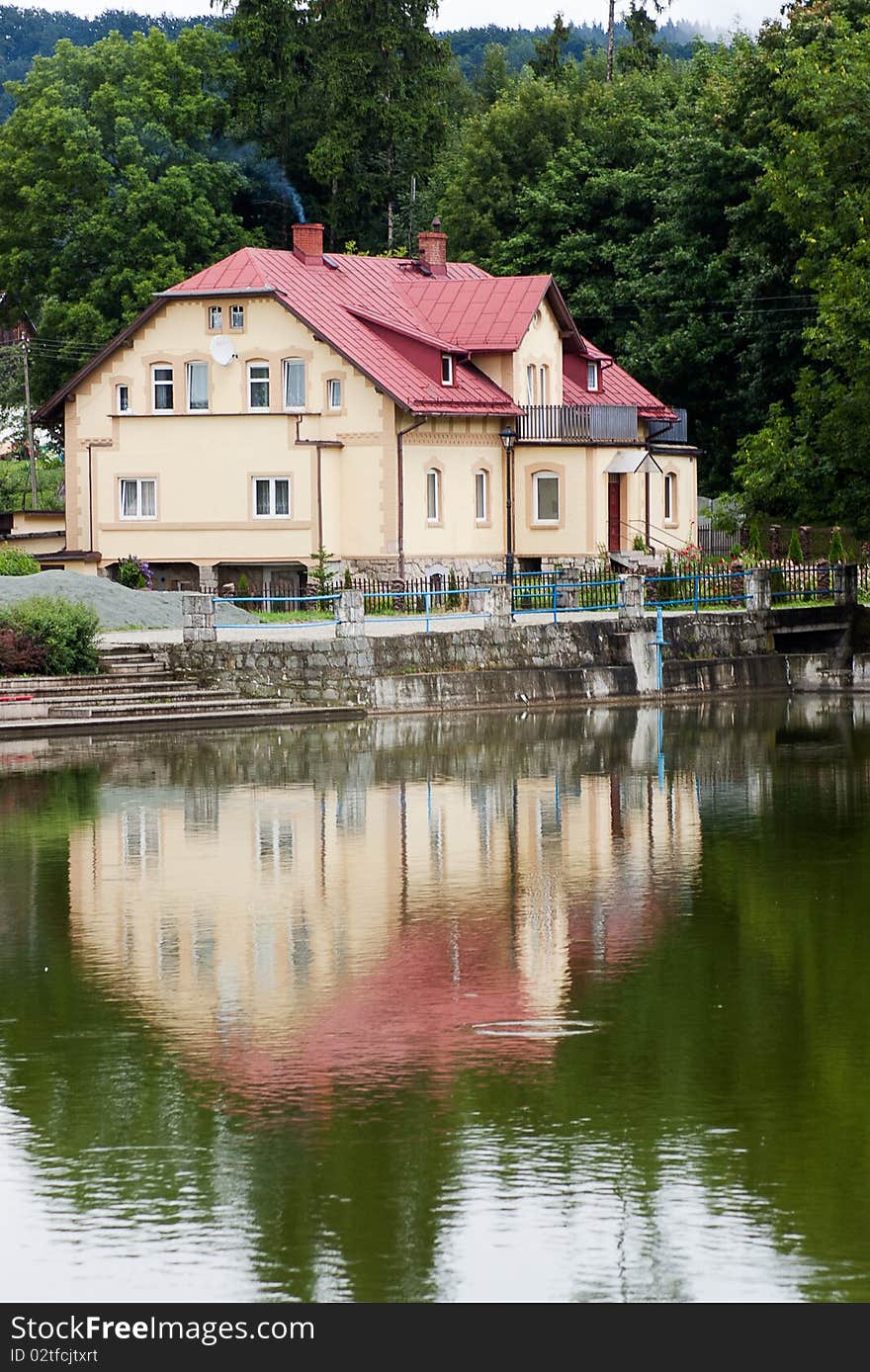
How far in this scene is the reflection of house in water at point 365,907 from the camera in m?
14.6

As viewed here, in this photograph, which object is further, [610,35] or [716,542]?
[610,35]

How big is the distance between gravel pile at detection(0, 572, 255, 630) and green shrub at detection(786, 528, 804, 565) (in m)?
14.3

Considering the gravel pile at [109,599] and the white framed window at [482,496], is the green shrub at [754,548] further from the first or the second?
the gravel pile at [109,599]

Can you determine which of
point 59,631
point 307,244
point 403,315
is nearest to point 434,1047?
point 59,631

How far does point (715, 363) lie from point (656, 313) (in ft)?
7.70

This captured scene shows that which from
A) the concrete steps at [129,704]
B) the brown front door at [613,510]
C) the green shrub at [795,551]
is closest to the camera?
the concrete steps at [129,704]

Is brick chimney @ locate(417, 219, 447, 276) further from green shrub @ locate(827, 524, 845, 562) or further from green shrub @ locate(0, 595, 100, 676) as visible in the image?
green shrub @ locate(0, 595, 100, 676)

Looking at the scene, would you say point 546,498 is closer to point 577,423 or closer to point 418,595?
point 577,423

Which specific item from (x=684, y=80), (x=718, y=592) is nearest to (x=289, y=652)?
(x=718, y=592)

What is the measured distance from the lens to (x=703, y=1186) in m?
11.3

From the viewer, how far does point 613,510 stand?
58.7 m

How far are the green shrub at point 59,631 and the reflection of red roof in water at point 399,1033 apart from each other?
20181mm

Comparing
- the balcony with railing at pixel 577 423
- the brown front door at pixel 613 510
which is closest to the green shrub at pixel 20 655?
the balcony with railing at pixel 577 423

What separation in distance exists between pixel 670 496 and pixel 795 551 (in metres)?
11.0
